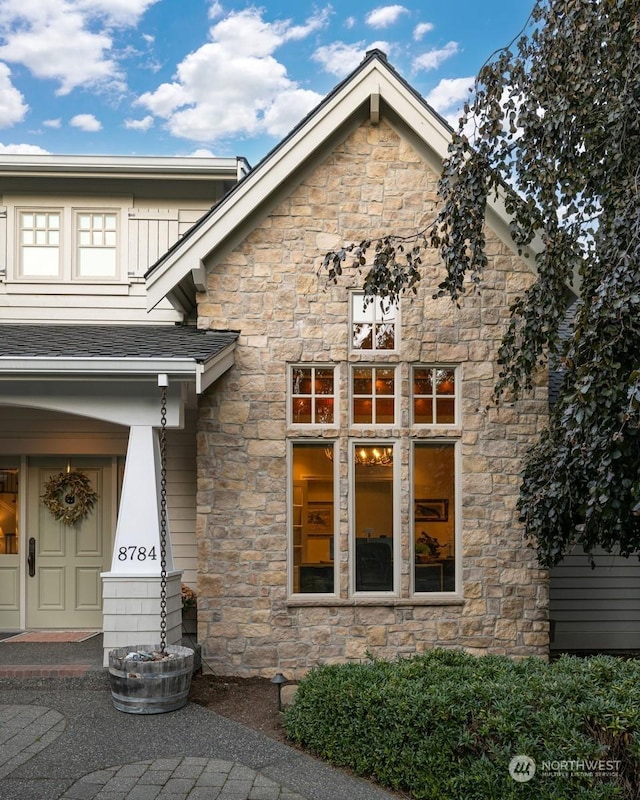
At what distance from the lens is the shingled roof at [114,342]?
21.7ft

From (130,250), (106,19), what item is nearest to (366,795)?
(130,250)

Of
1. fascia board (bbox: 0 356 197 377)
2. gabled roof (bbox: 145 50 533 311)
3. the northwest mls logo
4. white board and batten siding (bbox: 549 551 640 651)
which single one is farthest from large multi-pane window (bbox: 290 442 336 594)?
the northwest mls logo

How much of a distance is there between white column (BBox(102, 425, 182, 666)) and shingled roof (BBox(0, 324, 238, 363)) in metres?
0.78

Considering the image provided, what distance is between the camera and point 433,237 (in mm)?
6270

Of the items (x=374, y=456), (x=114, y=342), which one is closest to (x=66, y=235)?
(x=114, y=342)

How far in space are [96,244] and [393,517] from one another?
5160 millimetres

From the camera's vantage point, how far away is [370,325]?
7.64m

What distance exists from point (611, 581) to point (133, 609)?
590 centimetres

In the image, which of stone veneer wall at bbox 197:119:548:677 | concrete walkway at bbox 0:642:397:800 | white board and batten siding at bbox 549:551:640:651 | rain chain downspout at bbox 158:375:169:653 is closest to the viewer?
concrete walkway at bbox 0:642:397:800

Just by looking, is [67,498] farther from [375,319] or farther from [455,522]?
[455,522]

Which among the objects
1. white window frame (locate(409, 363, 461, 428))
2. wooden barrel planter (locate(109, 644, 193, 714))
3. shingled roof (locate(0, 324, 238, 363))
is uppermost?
shingled roof (locate(0, 324, 238, 363))

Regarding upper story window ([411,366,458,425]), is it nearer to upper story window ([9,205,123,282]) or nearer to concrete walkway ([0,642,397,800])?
concrete walkway ([0,642,397,800])

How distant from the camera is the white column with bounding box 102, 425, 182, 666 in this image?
6500 millimetres

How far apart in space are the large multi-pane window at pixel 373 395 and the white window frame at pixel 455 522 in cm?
44
